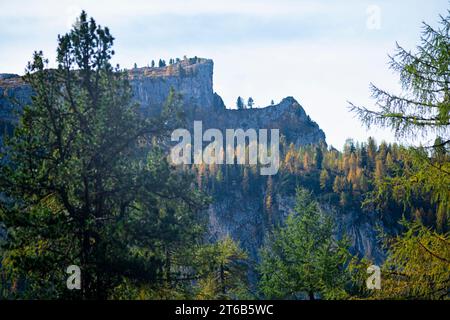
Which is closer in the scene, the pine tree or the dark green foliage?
the dark green foliage

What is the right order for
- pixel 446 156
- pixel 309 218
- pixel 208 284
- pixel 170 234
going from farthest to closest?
pixel 309 218
pixel 208 284
pixel 170 234
pixel 446 156

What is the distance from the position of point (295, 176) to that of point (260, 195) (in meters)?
15.0

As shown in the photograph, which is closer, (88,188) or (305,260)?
(88,188)

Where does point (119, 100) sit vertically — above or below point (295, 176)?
above

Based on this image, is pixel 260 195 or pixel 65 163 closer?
pixel 65 163

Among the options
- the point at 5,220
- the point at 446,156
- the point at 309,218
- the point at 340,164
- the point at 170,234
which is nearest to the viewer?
the point at 446,156

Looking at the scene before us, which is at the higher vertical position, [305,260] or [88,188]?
[88,188]

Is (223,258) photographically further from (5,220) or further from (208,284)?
(5,220)

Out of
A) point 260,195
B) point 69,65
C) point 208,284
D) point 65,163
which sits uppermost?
point 69,65

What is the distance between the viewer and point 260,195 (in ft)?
626

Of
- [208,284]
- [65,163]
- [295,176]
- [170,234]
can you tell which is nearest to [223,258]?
[208,284]

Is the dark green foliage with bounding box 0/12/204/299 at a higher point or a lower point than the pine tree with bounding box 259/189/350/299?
higher

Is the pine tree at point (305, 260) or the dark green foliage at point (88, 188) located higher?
the dark green foliage at point (88, 188)

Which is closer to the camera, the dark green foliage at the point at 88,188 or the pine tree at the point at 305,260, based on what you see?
the dark green foliage at the point at 88,188
